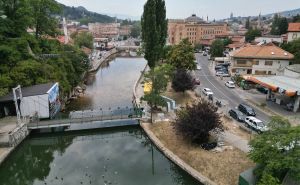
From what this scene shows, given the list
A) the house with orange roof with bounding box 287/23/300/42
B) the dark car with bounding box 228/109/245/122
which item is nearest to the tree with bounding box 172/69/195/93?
the dark car with bounding box 228/109/245/122

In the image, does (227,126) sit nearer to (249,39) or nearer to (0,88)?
(0,88)

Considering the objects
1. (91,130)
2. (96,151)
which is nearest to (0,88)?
(91,130)

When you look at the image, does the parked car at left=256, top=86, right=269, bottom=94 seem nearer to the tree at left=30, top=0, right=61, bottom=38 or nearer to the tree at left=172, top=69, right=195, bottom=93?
the tree at left=172, top=69, right=195, bottom=93

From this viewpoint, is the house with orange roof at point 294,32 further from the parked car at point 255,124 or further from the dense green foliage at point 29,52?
the dense green foliage at point 29,52

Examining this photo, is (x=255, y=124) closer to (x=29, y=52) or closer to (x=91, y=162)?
(x=91, y=162)

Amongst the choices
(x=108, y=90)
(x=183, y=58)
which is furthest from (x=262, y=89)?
(x=108, y=90)

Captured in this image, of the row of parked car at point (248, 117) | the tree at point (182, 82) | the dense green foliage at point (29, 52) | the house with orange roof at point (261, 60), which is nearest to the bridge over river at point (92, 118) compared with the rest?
the dense green foliage at point (29, 52)
